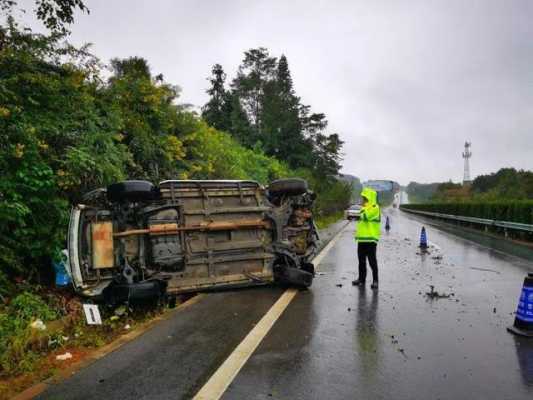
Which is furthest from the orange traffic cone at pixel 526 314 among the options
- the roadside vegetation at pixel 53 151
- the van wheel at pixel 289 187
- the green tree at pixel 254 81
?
the green tree at pixel 254 81

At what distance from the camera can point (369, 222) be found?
25.8ft

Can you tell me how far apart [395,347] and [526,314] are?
178 centimetres

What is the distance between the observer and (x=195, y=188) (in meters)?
6.55

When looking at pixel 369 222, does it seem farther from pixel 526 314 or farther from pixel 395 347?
pixel 395 347

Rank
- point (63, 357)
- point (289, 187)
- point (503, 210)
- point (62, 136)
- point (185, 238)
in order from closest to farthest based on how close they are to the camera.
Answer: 1. point (63, 357)
2. point (185, 238)
3. point (62, 136)
4. point (289, 187)
5. point (503, 210)

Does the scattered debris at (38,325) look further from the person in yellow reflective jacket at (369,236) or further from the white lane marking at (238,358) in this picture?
the person in yellow reflective jacket at (369,236)

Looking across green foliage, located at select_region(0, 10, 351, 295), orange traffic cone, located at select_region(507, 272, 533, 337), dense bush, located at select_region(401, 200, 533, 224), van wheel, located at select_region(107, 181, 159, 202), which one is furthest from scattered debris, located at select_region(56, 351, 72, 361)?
dense bush, located at select_region(401, 200, 533, 224)

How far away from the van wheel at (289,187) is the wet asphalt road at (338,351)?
5.63ft

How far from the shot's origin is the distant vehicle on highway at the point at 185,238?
5.57 metres

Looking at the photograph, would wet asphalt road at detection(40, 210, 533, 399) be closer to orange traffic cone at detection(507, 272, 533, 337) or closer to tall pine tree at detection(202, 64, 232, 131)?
orange traffic cone at detection(507, 272, 533, 337)

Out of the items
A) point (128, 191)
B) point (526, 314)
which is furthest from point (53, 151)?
point (526, 314)

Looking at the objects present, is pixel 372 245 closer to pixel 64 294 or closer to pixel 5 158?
pixel 64 294

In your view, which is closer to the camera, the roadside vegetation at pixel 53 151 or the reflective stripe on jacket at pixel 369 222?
the roadside vegetation at pixel 53 151

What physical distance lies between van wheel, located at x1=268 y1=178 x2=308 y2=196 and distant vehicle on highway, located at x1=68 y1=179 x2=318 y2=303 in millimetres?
17
